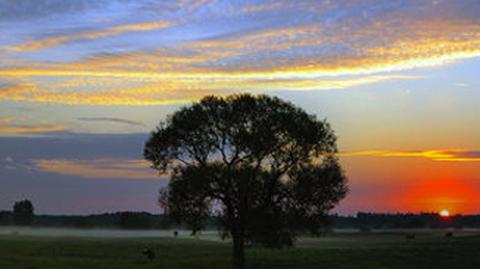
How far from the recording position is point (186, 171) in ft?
220

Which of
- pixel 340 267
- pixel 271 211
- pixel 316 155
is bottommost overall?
pixel 340 267

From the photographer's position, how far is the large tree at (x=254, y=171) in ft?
216

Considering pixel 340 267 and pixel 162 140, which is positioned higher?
pixel 162 140

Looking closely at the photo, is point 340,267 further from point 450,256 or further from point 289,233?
point 450,256

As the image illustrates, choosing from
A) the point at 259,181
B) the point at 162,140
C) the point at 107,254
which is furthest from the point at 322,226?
the point at 107,254

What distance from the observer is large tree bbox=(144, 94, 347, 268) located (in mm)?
65875

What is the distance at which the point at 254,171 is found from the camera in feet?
216

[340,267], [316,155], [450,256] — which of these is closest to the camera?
[340,267]

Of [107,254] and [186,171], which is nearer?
[186,171]

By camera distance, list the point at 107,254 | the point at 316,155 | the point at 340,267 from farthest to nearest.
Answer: the point at 107,254
the point at 316,155
the point at 340,267

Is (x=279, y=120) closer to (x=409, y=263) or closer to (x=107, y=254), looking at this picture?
(x=409, y=263)

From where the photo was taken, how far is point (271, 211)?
222 ft

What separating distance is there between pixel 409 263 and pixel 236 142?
908 inches

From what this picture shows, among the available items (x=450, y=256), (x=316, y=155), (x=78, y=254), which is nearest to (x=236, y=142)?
(x=316, y=155)
